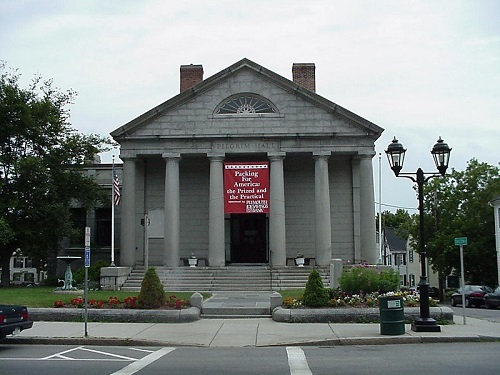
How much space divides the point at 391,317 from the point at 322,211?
65.8 ft

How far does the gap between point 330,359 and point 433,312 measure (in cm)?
746

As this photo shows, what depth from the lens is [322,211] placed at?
120 ft

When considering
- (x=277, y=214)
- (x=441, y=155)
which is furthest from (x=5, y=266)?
(x=441, y=155)

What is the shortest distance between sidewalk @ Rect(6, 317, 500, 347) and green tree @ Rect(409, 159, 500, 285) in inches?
1380

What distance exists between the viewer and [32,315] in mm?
20047

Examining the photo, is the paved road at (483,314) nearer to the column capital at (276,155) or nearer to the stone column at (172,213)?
the column capital at (276,155)

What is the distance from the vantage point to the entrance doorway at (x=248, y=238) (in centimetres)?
4072

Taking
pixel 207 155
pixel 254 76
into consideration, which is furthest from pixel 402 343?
pixel 254 76

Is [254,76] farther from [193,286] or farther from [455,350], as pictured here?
[455,350]

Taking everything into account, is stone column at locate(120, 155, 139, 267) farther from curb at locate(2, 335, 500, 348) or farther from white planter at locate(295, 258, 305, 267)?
curb at locate(2, 335, 500, 348)

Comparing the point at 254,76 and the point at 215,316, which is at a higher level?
the point at 254,76

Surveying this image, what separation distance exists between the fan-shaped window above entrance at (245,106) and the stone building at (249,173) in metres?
0.06

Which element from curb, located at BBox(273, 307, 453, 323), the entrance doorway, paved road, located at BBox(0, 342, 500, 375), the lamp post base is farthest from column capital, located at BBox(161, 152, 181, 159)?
the lamp post base

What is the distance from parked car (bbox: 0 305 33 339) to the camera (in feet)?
47.6
